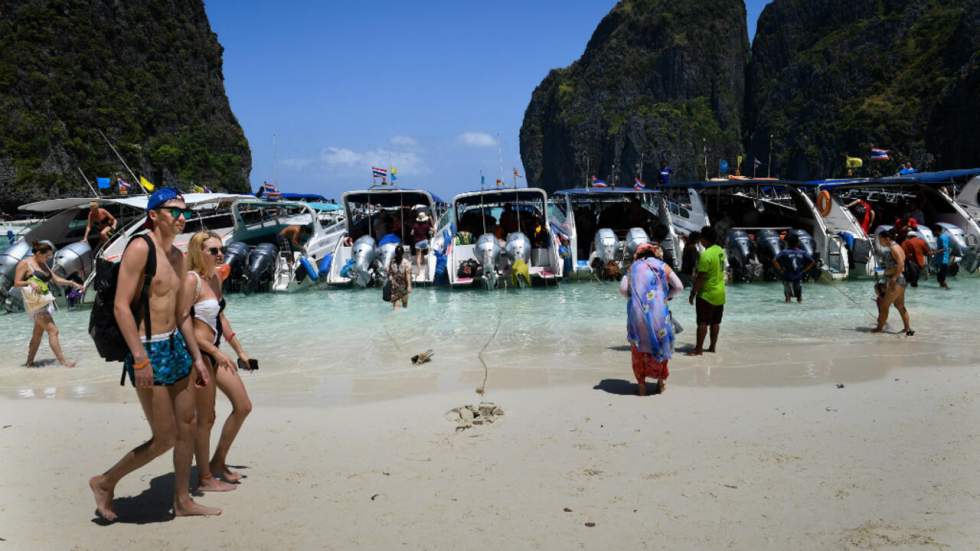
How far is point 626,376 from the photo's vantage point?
738 centimetres

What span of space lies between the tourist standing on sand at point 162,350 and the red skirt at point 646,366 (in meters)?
3.65

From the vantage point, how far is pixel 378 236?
18.1m

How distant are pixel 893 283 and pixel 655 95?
114 meters

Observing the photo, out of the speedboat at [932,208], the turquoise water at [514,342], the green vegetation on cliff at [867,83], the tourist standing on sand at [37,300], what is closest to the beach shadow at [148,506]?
the turquoise water at [514,342]

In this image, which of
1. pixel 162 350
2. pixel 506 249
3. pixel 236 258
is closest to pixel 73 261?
pixel 236 258

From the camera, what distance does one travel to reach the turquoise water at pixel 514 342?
7461 millimetres

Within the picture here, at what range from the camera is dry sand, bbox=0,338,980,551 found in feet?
12.3

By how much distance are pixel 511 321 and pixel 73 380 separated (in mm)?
6001

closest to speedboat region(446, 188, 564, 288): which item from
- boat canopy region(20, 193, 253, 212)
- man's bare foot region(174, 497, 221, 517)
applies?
boat canopy region(20, 193, 253, 212)

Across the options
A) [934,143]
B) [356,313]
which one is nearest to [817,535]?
[356,313]

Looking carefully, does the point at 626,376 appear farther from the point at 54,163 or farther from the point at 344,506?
the point at 54,163

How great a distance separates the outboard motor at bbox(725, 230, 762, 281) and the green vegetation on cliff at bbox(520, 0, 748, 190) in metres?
90.4

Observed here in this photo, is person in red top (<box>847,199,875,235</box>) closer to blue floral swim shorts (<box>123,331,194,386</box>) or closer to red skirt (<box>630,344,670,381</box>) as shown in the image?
red skirt (<box>630,344,670,381</box>)

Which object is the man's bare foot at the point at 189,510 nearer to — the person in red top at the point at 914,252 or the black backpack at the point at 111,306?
the black backpack at the point at 111,306
